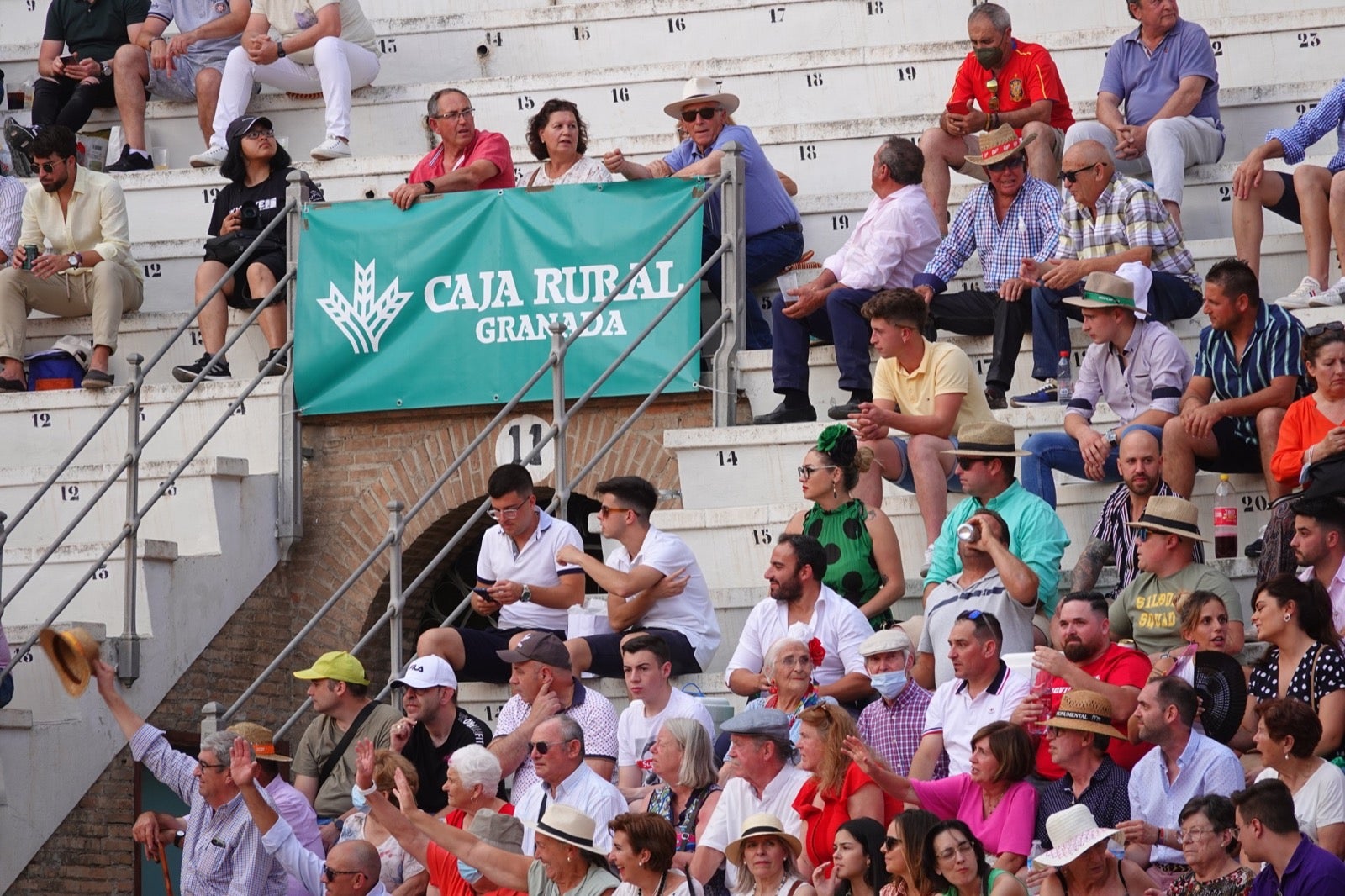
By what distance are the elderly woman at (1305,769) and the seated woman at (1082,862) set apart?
58 cm

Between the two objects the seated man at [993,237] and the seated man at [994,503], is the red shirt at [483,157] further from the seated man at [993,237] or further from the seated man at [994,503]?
the seated man at [994,503]

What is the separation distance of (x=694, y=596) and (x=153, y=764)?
238 cm

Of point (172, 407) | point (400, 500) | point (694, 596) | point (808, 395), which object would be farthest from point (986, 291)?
point (172, 407)

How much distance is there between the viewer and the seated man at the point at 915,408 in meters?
10.2

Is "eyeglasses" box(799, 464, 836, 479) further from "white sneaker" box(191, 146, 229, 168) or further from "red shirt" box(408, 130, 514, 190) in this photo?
"white sneaker" box(191, 146, 229, 168)

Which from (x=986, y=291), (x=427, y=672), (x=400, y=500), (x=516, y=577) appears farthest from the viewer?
(x=400, y=500)

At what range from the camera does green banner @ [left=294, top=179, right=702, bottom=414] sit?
12.3 metres

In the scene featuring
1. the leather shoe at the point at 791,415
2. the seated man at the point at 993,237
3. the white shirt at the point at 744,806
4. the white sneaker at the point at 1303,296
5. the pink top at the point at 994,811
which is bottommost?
the white shirt at the point at 744,806

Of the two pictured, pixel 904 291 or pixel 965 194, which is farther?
pixel 965 194

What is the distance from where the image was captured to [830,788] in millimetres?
8242

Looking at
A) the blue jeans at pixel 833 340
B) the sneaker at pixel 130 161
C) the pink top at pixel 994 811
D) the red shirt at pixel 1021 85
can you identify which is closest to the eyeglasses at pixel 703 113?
the red shirt at pixel 1021 85

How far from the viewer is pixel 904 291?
34.8 ft

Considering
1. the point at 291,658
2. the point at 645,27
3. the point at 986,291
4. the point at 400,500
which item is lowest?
the point at 291,658

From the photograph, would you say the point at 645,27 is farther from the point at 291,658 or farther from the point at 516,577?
the point at 516,577
